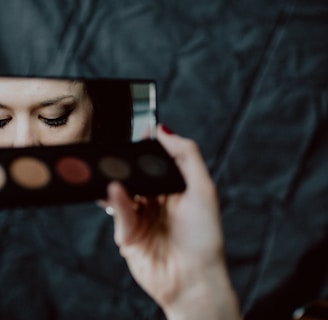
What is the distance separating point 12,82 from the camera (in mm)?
515

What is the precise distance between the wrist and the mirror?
0.49 ft

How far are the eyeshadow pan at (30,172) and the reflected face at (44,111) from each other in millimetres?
31

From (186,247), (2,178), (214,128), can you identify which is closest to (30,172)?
(2,178)

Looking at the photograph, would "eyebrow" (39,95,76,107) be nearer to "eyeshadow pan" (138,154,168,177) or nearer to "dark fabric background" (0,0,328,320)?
"eyeshadow pan" (138,154,168,177)

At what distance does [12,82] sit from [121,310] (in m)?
0.39

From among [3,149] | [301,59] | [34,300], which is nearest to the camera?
[3,149]

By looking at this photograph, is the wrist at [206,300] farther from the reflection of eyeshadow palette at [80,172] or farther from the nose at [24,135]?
the nose at [24,135]

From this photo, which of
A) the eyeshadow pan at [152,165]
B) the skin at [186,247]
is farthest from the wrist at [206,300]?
the eyeshadow pan at [152,165]

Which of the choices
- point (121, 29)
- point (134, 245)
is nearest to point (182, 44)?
point (121, 29)

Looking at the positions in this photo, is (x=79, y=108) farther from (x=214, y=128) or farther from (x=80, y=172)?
(x=214, y=128)

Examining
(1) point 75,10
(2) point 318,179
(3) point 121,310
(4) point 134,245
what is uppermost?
(1) point 75,10

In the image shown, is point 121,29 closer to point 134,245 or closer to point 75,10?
point 75,10

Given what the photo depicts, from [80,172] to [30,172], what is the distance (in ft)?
0.14

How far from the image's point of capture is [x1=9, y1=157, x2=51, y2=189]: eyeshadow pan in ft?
1.47
